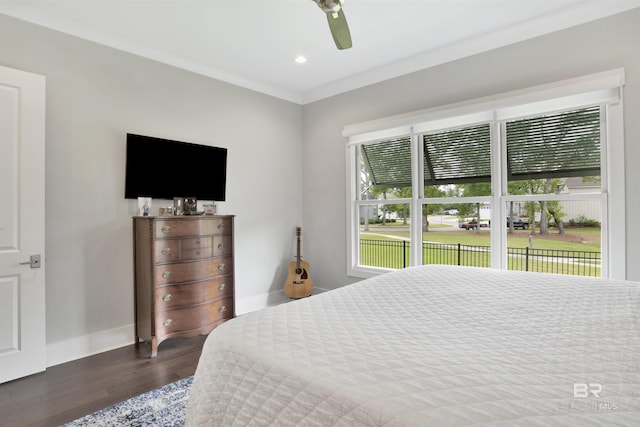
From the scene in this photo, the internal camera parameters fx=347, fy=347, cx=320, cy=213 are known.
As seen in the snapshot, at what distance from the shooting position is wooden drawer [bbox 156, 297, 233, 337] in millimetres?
2895

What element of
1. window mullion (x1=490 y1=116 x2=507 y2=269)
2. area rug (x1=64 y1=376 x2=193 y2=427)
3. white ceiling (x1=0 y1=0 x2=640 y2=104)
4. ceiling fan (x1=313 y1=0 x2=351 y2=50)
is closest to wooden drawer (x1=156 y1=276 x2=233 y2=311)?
area rug (x1=64 y1=376 x2=193 y2=427)

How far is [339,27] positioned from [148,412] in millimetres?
2507

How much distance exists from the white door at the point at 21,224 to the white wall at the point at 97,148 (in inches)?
6.8

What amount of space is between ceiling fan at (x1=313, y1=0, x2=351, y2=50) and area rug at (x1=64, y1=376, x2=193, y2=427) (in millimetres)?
2380

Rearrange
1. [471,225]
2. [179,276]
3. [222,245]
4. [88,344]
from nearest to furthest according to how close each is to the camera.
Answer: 1. [88,344]
2. [179,276]
3. [222,245]
4. [471,225]

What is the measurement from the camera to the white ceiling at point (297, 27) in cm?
260

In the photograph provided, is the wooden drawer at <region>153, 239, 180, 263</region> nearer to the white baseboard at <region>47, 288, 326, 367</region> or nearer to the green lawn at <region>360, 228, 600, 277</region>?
the white baseboard at <region>47, 288, 326, 367</region>

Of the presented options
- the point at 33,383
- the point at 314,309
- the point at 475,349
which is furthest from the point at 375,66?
the point at 33,383

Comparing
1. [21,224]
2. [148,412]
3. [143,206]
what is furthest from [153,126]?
[148,412]

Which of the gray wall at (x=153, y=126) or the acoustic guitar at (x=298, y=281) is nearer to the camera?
the gray wall at (x=153, y=126)

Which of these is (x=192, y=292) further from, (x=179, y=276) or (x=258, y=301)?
(x=258, y=301)

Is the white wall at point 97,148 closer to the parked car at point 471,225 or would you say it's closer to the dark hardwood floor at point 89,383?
the dark hardwood floor at point 89,383

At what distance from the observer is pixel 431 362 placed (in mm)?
917

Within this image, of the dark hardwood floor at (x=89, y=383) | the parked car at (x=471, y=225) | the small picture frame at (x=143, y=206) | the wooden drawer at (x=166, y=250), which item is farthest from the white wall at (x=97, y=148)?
the parked car at (x=471, y=225)
